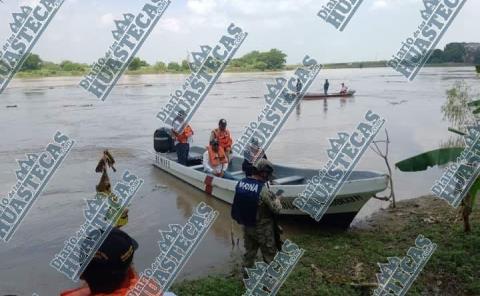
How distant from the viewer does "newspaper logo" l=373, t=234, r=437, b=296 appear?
564 cm

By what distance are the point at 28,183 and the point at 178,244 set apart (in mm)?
5934

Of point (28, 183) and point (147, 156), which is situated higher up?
point (28, 183)

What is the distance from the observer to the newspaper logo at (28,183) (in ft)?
31.0

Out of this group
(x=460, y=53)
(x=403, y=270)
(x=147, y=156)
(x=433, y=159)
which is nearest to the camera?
(x=403, y=270)

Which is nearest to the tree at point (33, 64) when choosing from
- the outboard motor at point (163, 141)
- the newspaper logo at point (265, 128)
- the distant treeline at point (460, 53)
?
the newspaper logo at point (265, 128)

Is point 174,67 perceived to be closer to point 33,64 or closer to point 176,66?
point 176,66

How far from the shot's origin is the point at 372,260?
6.49 m

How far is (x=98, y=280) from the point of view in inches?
86.2

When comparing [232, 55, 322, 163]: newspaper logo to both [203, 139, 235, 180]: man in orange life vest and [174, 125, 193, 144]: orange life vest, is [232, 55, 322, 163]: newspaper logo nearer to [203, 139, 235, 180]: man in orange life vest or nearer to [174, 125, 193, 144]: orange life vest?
[203, 139, 235, 180]: man in orange life vest

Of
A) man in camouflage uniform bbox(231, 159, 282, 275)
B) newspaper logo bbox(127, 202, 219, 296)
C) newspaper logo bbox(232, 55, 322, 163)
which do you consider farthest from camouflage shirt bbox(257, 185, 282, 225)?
newspaper logo bbox(232, 55, 322, 163)

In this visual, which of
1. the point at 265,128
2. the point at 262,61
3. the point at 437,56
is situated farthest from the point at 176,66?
the point at 265,128

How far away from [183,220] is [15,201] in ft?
13.0

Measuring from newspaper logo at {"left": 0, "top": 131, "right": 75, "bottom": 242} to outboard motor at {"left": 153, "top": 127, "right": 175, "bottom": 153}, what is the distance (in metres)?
2.81

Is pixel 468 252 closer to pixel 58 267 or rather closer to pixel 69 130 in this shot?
pixel 58 267
